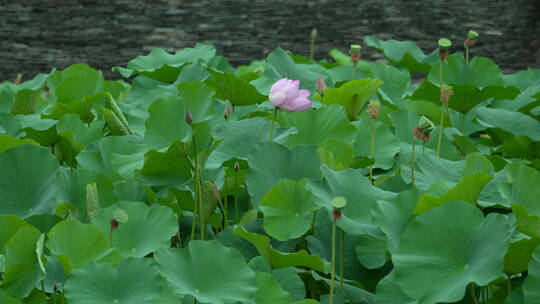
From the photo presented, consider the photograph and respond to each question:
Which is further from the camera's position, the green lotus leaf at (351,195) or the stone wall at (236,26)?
the stone wall at (236,26)

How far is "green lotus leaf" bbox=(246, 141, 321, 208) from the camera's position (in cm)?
72

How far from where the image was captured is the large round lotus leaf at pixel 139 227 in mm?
661

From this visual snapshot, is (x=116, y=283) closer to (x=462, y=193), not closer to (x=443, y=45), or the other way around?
(x=462, y=193)

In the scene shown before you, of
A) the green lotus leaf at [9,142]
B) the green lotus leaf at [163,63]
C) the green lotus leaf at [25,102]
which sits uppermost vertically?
the green lotus leaf at [9,142]

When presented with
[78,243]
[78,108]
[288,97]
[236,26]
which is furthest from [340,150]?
[236,26]

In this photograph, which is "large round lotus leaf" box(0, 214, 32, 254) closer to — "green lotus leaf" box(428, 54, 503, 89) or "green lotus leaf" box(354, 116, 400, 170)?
"green lotus leaf" box(354, 116, 400, 170)

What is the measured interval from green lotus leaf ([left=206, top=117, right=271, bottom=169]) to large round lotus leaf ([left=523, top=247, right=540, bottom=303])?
297mm

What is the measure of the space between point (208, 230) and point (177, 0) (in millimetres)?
6867

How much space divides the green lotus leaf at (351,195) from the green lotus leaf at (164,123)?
147mm

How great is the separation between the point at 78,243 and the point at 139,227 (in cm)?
7

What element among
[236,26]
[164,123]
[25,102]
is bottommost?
[236,26]

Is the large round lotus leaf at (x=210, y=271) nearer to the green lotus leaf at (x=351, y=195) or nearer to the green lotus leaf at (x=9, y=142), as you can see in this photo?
the green lotus leaf at (x=351, y=195)

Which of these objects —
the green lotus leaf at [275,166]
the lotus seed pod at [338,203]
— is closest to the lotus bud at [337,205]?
the lotus seed pod at [338,203]

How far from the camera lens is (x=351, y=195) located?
690 millimetres
